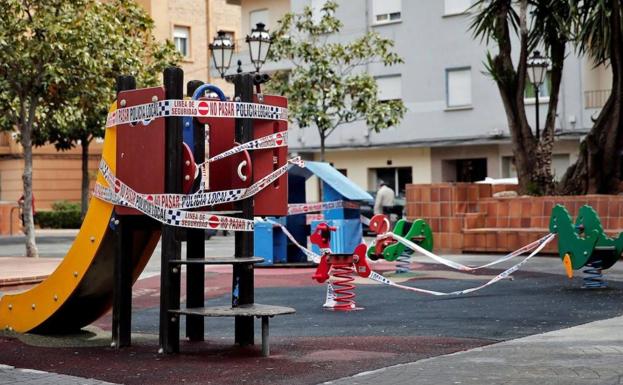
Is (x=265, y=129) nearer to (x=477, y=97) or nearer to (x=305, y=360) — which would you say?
(x=305, y=360)

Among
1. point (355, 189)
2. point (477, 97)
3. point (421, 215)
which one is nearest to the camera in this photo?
point (355, 189)

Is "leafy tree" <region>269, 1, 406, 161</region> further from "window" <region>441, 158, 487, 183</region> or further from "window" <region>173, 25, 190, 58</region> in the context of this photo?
"window" <region>173, 25, 190, 58</region>

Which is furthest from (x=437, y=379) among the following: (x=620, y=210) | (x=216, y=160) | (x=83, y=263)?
(x=620, y=210)

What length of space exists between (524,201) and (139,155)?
577 inches

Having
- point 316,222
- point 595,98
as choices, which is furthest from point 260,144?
point 595,98

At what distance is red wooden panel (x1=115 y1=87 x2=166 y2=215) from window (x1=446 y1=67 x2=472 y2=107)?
34213 millimetres

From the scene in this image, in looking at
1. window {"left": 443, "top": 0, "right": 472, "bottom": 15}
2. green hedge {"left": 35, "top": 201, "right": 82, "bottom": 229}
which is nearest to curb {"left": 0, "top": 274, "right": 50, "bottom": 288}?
window {"left": 443, "top": 0, "right": 472, "bottom": 15}

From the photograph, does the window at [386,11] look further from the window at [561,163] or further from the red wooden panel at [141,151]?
the red wooden panel at [141,151]

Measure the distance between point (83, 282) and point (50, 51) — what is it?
40.1ft

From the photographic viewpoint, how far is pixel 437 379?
8.02 meters

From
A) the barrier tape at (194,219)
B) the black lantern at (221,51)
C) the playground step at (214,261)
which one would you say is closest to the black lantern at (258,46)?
the black lantern at (221,51)

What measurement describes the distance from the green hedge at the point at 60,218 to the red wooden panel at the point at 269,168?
3776cm

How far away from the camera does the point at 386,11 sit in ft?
150

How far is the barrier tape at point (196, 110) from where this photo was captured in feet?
30.5
